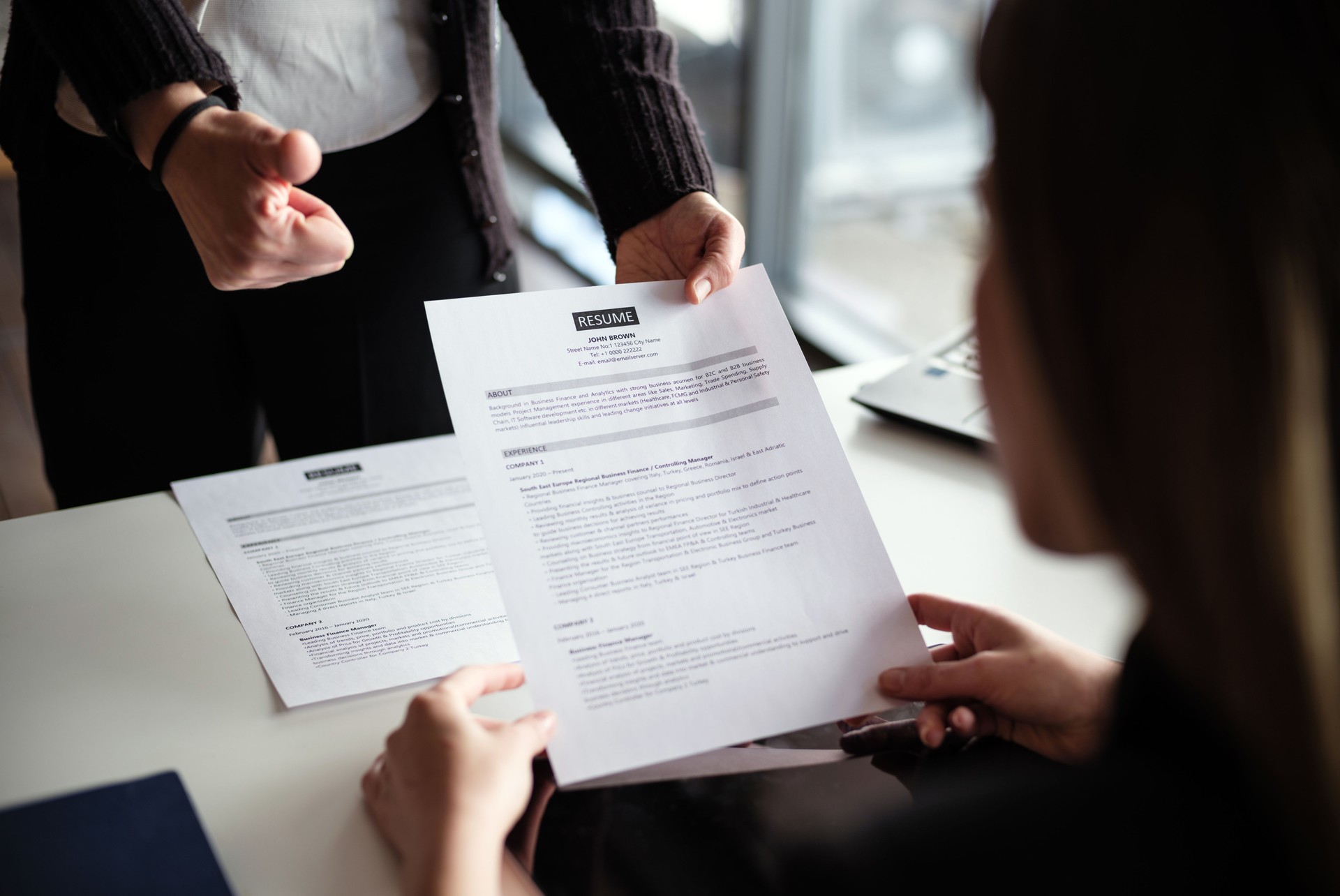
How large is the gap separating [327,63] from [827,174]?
1956 mm

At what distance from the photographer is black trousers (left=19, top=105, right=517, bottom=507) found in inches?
34.9

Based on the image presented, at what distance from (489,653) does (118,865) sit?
0.83 ft

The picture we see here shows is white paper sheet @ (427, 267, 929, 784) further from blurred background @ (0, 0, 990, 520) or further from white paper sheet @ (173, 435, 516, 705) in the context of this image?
blurred background @ (0, 0, 990, 520)

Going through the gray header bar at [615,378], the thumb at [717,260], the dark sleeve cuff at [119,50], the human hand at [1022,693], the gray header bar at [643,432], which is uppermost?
the dark sleeve cuff at [119,50]

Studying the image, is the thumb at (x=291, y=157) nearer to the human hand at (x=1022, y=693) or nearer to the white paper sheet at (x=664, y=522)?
the white paper sheet at (x=664, y=522)

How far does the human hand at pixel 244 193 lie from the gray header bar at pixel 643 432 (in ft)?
0.68

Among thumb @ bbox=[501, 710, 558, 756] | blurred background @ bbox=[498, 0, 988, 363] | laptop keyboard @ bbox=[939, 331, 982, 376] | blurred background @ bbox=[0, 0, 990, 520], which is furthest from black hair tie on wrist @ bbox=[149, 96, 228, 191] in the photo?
blurred background @ bbox=[498, 0, 988, 363]

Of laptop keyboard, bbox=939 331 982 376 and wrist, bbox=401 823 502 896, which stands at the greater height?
laptop keyboard, bbox=939 331 982 376

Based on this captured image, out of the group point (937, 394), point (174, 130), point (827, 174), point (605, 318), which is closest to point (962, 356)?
point (937, 394)

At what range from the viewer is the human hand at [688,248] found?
74 cm

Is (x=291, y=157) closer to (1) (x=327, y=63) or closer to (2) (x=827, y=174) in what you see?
(1) (x=327, y=63)

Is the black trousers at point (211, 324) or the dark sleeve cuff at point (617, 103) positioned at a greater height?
the dark sleeve cuff at point (617, 103)

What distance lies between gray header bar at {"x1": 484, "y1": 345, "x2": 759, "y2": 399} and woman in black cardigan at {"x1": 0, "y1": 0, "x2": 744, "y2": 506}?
0.17 ft

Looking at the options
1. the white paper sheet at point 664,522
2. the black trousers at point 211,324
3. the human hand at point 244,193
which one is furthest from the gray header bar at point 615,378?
the black trousers at point 211,324
